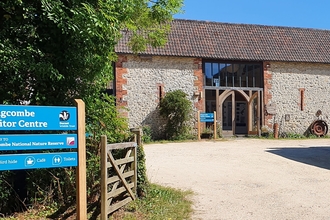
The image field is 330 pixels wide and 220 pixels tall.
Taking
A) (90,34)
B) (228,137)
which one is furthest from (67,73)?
(228,137)

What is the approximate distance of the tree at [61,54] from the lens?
428 cm

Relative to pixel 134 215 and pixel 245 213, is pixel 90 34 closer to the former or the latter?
pixel 134 215

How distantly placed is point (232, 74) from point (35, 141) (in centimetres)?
1648

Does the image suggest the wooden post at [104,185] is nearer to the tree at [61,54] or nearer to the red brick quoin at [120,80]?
the tree at [61,54]

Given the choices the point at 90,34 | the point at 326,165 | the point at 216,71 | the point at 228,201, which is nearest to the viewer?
the point at 90,34

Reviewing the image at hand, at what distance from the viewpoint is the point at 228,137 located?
60.0ft

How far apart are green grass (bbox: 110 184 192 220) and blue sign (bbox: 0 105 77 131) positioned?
66.2 inches

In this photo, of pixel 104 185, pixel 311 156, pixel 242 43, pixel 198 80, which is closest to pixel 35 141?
pixel 104 185

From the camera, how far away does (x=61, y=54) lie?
15.4 feet

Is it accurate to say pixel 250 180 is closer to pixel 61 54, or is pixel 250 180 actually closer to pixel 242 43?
pixel 61 54

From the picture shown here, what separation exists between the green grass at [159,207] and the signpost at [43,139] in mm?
1098

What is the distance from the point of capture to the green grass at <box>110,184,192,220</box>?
4.72 metres

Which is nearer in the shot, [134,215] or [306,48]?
[134,215]

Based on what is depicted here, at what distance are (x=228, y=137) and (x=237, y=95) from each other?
9.18ft
